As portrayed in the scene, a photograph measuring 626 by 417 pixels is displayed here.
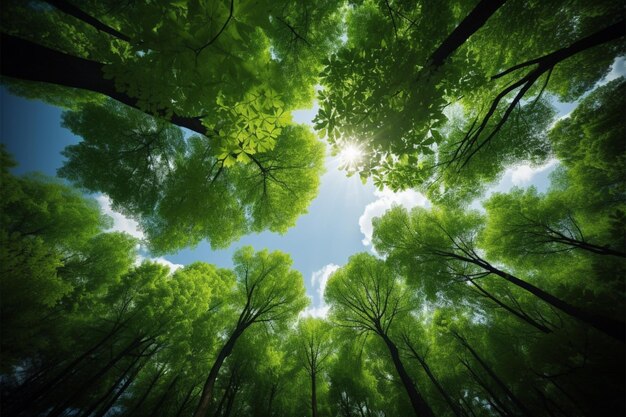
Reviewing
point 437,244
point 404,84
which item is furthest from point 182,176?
point 437,244

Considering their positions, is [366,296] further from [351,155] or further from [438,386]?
[351,155]

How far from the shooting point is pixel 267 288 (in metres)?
10.9

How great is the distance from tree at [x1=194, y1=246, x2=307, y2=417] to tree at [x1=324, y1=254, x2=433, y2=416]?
2157mm

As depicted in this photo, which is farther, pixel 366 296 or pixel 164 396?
pixel 164 396

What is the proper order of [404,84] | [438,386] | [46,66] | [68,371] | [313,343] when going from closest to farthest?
1. [46,66]
2. [404,84]
3. [68,371]
4. [438,386]
5. [313,343]

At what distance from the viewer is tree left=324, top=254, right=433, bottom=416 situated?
1075 cm

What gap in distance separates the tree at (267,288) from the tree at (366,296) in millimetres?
2157

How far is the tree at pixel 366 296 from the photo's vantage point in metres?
10.8

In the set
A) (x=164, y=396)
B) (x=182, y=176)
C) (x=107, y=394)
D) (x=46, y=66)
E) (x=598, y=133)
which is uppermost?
(x=182, y=176)

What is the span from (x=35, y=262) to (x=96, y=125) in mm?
4287

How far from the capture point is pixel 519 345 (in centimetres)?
1064

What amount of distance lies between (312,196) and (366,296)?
6.99 meters

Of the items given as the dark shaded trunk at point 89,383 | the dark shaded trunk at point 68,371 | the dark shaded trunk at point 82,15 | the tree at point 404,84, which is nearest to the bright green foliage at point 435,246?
the tree at point 404,84

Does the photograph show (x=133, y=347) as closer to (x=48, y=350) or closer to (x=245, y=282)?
(x=48, y=350)
